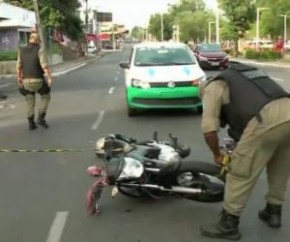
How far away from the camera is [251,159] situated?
4910 mm

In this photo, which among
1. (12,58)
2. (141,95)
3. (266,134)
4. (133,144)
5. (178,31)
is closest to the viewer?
(266,134)

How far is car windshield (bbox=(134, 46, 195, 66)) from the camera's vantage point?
14.3m

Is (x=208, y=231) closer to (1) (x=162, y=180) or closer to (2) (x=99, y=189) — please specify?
(1) (x=162, y=180)

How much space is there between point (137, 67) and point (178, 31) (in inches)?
4458

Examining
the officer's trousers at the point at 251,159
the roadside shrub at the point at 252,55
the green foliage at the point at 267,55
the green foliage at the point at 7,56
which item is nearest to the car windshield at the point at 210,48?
the green foliage at the point at 7,56

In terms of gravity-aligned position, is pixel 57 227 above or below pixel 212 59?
above

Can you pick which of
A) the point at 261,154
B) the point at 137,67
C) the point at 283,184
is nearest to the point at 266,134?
the point at 261,154

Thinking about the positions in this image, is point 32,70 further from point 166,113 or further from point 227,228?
point 227,228

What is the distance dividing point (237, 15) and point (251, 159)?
67.1m

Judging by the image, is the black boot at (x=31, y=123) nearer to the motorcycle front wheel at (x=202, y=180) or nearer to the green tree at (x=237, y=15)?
the motorcycle front wheel at (x=202, y=180)

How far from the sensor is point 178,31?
12575cm

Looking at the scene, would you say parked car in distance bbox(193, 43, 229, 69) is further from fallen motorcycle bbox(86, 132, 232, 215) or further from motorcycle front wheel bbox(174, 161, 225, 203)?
motorcycle front wheel bbox(174, 161, 225, 203)

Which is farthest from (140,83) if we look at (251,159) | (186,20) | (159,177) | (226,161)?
(186,20)

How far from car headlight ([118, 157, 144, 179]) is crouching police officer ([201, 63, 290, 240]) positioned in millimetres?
961
